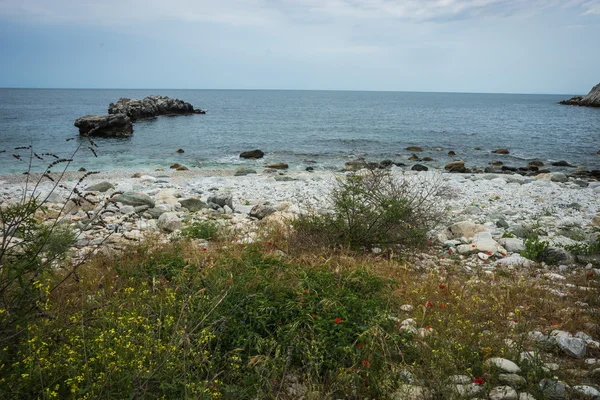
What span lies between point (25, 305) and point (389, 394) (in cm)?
283

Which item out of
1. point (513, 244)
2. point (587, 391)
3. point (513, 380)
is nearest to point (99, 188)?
Result: point (513, 244)

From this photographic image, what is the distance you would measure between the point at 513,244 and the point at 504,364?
186 inches

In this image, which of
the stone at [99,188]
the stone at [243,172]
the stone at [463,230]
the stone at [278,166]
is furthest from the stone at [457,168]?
the stone at [99,188]

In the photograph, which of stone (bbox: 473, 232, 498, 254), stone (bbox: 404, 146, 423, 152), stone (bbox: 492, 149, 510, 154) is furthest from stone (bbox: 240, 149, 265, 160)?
stone (bbox: 473, 232, 498, 254)

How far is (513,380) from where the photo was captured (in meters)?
3.40

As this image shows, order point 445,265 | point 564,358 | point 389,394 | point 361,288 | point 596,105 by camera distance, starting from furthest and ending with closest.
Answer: point 596,105 → point 445,265 → point 361,288 → point 564,358 → point 389,394


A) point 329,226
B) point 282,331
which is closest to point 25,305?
point 282,331

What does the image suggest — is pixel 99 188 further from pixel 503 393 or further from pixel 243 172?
pixel 503 393

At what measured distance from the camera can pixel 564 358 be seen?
12.8ft

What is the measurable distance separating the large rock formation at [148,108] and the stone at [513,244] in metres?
48.6

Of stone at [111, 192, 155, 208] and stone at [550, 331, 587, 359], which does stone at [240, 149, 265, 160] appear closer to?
stone at [111, 192, 155, 208]

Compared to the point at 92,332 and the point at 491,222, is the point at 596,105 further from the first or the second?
the point at 92,332

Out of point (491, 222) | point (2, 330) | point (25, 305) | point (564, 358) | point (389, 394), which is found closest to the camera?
point (2, 330)

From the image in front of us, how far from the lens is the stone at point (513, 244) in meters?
7.56
